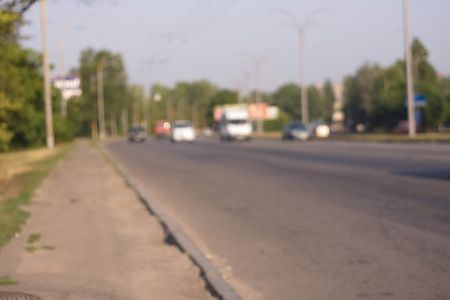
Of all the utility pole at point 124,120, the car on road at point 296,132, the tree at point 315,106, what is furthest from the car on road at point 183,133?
the tree at point 315,106

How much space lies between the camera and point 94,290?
21.6ft

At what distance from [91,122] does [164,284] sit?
11092 centimetres

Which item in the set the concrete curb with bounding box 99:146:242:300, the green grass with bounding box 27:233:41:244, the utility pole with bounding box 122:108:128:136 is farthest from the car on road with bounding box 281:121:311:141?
the utility pole with bounding box 122:108:128:136

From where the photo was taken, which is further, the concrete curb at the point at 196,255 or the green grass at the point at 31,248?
the green grass at the point at 31,248

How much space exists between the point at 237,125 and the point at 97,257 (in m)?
48.2

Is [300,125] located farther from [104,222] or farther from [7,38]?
[104,222]

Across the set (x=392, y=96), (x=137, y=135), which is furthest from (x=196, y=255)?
(x=392, y=96)

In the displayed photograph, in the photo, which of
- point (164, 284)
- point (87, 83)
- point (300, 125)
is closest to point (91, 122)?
point (87, 83)

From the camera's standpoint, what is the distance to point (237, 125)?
56406mm

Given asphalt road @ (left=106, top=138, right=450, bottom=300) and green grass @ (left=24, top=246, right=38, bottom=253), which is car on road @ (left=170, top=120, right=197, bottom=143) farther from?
green grass @ (left=24, top=246, right=38, bottom=253)

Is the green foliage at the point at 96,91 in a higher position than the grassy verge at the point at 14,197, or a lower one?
higher

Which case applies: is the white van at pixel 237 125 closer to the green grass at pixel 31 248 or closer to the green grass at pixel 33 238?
the green grass at pixel 33 238

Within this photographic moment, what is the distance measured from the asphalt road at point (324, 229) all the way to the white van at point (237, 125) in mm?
36637

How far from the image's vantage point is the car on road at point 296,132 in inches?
2111
